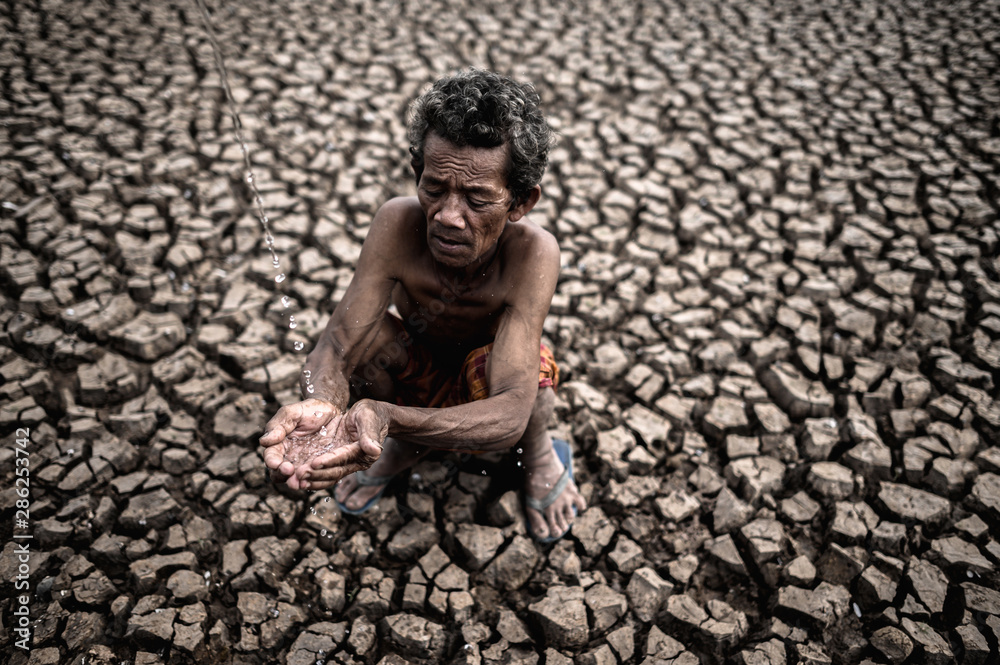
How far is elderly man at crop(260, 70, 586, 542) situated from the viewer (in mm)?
1553

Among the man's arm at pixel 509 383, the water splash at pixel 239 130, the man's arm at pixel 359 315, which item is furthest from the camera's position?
the water splash at pixel 239 130

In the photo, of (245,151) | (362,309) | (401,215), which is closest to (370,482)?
(362,309)

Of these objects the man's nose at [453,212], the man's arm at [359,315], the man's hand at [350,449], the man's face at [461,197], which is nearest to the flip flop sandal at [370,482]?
the man's arm at [359,315]

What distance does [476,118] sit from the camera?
1563 millimetres

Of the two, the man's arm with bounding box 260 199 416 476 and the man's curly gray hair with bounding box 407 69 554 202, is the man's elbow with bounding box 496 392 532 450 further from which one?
the man's curly gray hair with bounding box 407 69 554 202

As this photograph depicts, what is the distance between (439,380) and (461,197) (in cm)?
71

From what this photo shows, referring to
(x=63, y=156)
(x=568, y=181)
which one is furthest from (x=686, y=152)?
(x=63, y=156)

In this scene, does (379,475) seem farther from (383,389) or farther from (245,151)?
(245,151)

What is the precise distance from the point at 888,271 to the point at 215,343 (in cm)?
309

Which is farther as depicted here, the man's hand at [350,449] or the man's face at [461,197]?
the man's face at [461,197]

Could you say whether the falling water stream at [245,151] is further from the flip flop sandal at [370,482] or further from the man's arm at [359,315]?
the man's arm at [359,315]

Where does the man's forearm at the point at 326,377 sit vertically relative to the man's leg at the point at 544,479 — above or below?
above

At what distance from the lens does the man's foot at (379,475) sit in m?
2.13

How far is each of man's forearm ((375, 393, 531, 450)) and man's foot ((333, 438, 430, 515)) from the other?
486 mm
